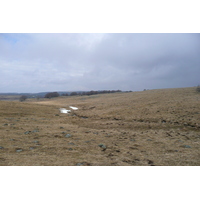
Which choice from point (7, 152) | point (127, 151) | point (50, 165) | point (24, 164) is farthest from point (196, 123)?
point (7, 152)

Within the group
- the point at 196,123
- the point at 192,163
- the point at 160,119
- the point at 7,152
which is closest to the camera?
the point at 192,163

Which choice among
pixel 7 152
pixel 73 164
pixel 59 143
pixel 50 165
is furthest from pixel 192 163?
pixel 7 152

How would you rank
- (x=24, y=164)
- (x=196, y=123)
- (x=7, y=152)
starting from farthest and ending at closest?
1. (x=196, y=123)
2. (x=7, y=152)
3. (x=24, y=164)

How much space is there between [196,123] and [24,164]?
60.9 ft

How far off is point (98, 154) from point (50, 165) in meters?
3.09

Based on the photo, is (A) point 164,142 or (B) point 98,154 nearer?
(B) point 98,154

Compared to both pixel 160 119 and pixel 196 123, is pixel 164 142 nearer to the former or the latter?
pixel 196 123

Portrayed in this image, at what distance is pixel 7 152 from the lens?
8.47 metres

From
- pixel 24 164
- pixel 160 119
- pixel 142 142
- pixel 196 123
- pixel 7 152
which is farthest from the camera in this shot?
pixel 160 119

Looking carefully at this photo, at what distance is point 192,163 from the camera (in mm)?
7754

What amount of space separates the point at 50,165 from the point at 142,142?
791cm

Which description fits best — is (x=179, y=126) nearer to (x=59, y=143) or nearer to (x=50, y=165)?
(x=59, y=143)

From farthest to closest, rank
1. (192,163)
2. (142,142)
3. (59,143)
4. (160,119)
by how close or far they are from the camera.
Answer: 1. (160,119)
2. (142,142)
3. (59,143)
4. (192,163)

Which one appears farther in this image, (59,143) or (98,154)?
(59,143)
